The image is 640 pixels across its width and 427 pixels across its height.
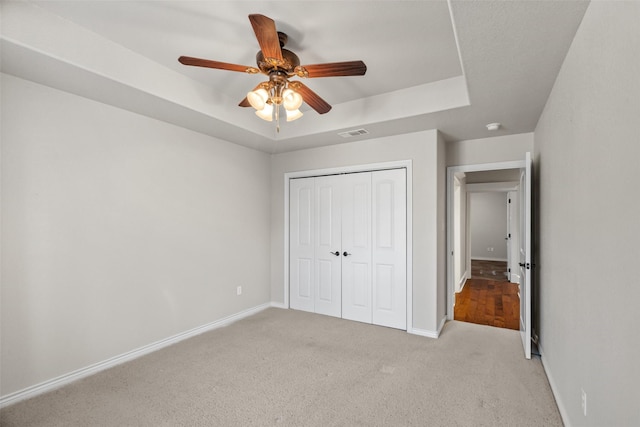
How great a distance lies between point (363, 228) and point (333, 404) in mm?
2207

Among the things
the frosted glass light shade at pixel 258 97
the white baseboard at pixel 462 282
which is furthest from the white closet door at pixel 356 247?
the white baseboard at pixel 462 282

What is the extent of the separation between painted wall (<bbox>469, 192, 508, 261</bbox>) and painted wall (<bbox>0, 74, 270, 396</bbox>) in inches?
348

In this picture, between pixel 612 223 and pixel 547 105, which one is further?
pixel 547 105

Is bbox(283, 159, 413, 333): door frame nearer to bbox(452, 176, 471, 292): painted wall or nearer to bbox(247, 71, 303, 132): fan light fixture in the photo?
bbox(247, 71, 303, 132): fan light fixture

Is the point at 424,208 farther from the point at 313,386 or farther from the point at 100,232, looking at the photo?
the point at 100,232

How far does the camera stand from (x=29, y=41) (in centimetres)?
197

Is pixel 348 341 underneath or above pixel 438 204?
underneath

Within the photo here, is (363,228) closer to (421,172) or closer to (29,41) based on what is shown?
(421,172)

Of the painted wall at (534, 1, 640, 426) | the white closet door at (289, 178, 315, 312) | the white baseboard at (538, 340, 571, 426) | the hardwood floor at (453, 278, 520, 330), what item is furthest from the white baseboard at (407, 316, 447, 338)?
the white closet door at (289, 178, 315, 312)

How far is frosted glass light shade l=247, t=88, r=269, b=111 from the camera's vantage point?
230cm

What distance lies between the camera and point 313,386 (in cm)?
250

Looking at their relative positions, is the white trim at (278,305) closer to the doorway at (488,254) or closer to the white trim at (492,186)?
the doorway at (488,254)

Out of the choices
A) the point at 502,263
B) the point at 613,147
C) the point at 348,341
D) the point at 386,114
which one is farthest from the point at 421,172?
the point at 502,263

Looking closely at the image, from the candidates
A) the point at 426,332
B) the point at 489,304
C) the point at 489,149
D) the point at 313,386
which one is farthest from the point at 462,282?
the point at 313,386
